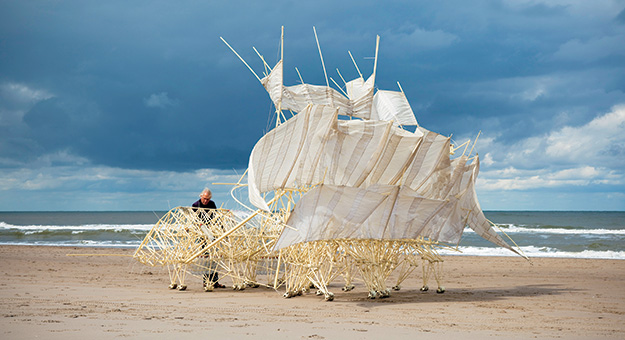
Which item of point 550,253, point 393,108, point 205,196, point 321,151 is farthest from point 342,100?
point 550,253

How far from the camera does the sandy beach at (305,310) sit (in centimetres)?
568

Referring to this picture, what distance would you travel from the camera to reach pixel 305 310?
7.21 metres

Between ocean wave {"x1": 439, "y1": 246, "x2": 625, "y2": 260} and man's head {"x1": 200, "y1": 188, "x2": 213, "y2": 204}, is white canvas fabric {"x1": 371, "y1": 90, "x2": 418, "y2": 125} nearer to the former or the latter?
man's head {"x1": 200, "y1": 188, "x2": 213, "y2": 204}

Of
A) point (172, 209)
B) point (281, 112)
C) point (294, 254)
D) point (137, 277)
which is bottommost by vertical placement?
point (137, 277)

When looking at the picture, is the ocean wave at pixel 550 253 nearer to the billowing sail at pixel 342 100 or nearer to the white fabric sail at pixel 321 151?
the billowing sail at pixel 342 100

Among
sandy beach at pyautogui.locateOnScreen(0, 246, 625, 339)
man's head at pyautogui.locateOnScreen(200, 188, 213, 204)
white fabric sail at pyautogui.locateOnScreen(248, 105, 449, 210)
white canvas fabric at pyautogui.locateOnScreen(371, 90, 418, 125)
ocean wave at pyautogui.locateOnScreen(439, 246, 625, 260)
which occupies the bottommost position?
sandy beach at pyautogui.locateOnScreen(0, 246, 625, 339)

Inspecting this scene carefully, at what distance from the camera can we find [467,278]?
12430 millimetres

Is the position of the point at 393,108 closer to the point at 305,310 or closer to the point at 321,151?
the point at 321,151

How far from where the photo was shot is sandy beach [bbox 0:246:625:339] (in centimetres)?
568

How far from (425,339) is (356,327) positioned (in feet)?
2.96

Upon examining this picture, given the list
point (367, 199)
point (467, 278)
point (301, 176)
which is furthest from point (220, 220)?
point (467, 278)

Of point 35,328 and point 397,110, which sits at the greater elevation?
point 397,110

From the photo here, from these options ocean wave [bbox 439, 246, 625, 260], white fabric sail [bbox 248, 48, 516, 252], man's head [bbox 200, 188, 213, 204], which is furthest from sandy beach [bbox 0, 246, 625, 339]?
ocean wave [bbox 439, 246, 625, 260]

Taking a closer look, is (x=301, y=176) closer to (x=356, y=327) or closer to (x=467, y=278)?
(x=356, y=327)
